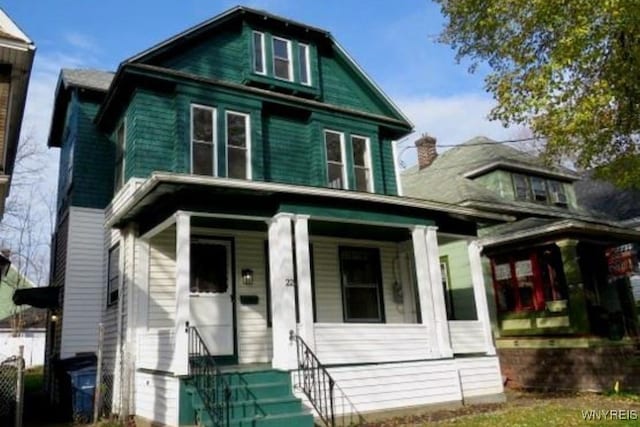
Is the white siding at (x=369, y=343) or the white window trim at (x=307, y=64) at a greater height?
the white window trim at (x=307, y=64)

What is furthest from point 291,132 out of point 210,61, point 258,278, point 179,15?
point 179,15

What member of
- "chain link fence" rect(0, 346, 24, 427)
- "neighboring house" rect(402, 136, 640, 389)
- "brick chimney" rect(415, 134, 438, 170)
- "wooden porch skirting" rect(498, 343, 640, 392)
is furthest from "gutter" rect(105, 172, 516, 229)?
"brick chimney" rect(415, 134, 438, 170)

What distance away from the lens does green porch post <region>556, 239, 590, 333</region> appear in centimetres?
1211

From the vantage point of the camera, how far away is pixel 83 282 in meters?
11.1

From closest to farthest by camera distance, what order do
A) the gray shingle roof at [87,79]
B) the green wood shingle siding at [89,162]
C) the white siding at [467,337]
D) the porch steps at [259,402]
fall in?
the porch steps at [259,402] → the white siding at [467,337] → the green wood shingle siding at [89,162] → the gray shingle roof at [87,79]

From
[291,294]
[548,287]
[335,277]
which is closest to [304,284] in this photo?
[291,294]

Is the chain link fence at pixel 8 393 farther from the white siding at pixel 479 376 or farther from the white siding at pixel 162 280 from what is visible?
the white siding at pixel 479 376

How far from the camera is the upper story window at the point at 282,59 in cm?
1211

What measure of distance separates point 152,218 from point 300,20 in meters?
6.65

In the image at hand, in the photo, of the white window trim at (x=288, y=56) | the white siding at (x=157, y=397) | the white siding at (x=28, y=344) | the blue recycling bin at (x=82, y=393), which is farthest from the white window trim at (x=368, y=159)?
the white siding at (x=28, y=344)

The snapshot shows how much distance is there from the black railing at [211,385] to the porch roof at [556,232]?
9465mm

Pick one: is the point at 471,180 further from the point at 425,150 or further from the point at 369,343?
the point at 369,343

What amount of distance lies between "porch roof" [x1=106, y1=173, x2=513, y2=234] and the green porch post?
3.79m

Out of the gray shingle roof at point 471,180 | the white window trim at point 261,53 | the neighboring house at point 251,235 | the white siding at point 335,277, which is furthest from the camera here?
the gray shingle roof at point 471,180
